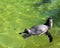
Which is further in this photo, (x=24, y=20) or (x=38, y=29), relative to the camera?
(x=24, y=20)

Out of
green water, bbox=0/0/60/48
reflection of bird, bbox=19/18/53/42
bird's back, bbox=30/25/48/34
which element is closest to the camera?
green water, bbox=0/0/60/48

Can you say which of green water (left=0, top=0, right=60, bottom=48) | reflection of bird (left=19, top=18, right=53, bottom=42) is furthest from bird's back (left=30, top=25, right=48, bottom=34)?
green water (left=0, top=0, right=60, bottom=48)

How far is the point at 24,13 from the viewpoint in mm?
9883

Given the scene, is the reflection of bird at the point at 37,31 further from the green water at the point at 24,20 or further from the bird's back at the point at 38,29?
the green water at the point at 24,20

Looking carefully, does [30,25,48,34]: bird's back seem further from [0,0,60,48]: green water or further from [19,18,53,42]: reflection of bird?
[0,0,60,48]: green water

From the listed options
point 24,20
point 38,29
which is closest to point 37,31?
point 38,29

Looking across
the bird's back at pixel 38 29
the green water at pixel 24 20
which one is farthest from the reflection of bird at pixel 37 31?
the green water at pixel 24 20

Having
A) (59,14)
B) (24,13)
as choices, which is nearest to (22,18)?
(24,13)

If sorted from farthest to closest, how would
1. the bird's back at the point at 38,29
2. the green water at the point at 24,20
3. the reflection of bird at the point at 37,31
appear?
the bird's back at the point at 38,29 → the reflection of bird at the point at 37,31 → the green water at the point at 24,20

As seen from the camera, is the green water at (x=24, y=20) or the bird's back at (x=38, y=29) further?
the bird's back at (x=38, y=29)

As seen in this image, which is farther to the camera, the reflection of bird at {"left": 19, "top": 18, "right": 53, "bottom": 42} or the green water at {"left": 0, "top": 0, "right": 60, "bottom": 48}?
the reflection of bird at {"left": 19, "top": 18, "right": 53, "bottom": 42}

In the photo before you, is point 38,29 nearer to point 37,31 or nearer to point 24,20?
point 37,31

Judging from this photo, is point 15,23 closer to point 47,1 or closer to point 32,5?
point 32,5

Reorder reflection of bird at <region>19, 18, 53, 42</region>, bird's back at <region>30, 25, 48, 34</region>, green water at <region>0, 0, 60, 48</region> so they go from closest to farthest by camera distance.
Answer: green water at <region>0, 0, 60, 48</region>
reflection of bird at <region>19, 18, 53, 42</region>
bird's back at <region>30, 25, 48, 34</region>
